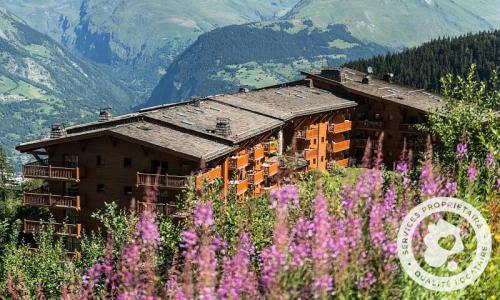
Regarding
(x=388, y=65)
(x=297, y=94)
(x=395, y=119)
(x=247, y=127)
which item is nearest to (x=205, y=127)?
(x=247, y=127)

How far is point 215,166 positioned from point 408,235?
4421 cm

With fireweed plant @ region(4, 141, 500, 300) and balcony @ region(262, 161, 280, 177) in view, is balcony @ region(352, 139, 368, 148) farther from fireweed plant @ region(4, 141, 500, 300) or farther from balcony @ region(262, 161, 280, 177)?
fireweed plant @ region(4, 141, 500, 300)

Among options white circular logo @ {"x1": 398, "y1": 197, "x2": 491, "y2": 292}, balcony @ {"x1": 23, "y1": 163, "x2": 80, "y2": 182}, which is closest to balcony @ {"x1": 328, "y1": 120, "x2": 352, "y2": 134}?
balcony @ {"x1": 23, "y1": 163, "x2": 80, "y2": 182}

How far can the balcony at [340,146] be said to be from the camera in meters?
78.6

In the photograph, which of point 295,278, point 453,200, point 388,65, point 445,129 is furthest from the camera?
point 388,65

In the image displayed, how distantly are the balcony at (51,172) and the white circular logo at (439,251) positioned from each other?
47.1 metres

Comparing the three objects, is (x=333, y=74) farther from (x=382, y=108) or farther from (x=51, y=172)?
(x=51, y=172)

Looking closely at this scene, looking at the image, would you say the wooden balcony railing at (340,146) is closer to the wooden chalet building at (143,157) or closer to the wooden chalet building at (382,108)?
the wooden chalet building at (382,108)

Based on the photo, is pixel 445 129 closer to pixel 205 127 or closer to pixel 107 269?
pixel 107 269

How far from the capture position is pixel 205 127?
57281mm

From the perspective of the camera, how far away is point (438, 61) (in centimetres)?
Answer: 17488

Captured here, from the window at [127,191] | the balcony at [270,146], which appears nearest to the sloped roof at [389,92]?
the balcony at [270,146]

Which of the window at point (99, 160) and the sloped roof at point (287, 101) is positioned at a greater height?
the sloped roof at point (287, 101)

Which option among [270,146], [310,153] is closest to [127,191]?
[270,146]
